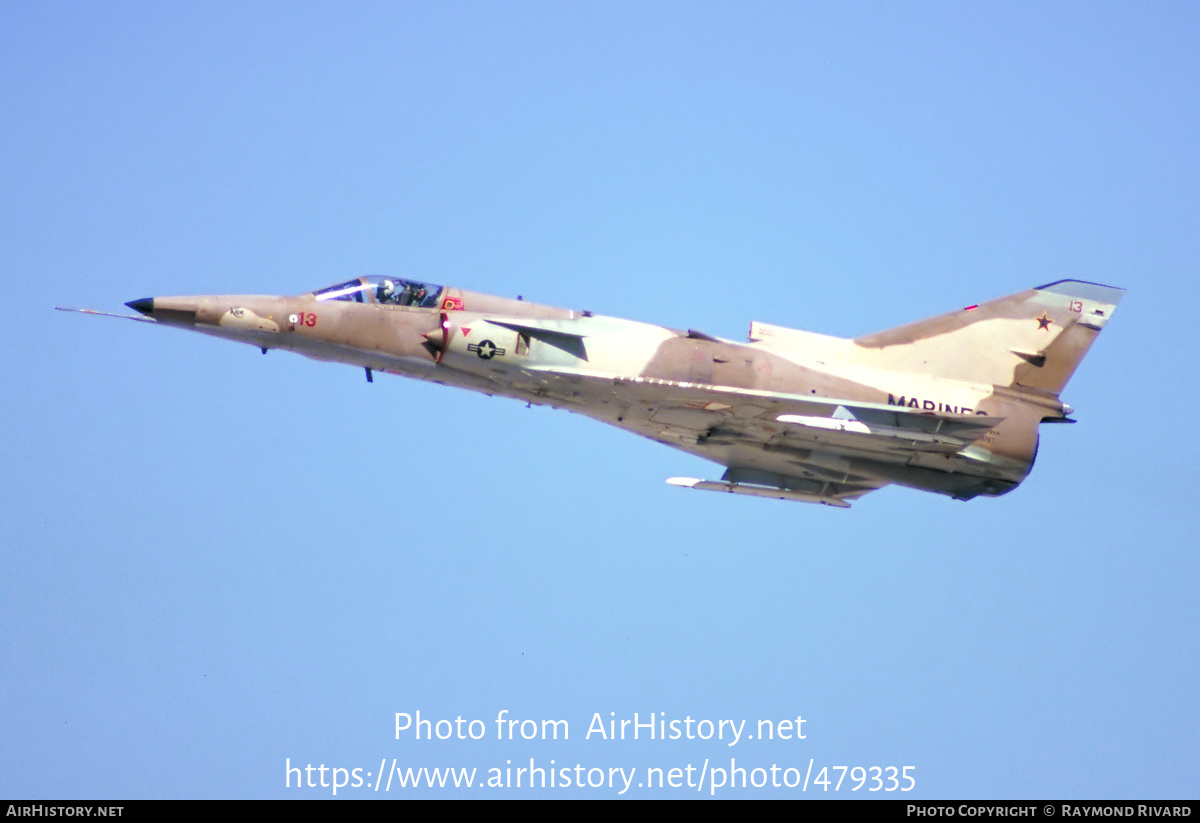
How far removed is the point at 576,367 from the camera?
653 inches

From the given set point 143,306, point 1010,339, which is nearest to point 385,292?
point 143,306

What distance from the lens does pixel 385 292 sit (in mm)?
16688

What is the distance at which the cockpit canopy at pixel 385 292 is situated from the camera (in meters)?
16.6

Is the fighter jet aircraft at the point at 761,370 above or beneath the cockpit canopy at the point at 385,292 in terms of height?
beneath

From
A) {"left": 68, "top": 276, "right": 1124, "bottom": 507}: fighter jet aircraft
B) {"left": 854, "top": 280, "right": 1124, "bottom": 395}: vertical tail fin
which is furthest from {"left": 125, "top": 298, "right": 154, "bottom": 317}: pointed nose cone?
{"left": 854, "top": 280, "right": 1124, "bottom": 395}: vertical tail fin

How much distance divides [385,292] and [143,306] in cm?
290

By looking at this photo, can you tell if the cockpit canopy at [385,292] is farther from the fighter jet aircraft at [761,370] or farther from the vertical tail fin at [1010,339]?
the vertical tail fin at [1010,339]

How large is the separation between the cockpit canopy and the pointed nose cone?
6.43ft

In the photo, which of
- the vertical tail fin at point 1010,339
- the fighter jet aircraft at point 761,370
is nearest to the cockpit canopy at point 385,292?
the fighter jet aircraft at point 761,370

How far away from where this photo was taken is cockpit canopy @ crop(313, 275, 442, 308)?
1662cm

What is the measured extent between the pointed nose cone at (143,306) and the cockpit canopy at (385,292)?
1.96 m

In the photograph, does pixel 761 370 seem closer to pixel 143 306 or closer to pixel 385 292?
pixel 385 292
